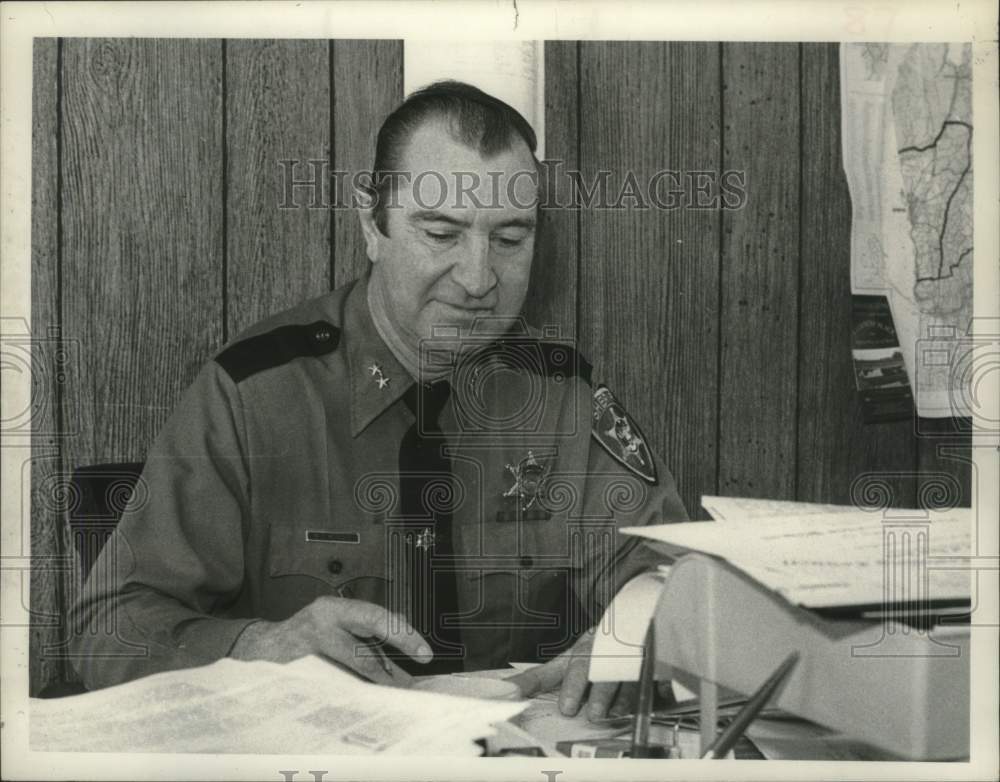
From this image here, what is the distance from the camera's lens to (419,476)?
1539mm

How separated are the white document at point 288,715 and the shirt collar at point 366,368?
13.9 inches

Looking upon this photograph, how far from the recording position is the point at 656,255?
156 cm

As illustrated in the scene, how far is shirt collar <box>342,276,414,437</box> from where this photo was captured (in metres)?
1.54

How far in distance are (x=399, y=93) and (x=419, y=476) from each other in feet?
1.75

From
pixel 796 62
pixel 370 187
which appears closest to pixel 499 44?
pixel 370 187

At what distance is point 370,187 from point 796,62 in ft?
2.04

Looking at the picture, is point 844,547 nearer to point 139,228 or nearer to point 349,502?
point 349,502

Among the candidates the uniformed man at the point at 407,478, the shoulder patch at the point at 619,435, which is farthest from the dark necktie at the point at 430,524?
the shoulder patch at the point at 619,435

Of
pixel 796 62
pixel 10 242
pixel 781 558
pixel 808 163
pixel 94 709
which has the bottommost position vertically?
pixel 94 709

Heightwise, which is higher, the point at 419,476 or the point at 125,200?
the point at 125,200

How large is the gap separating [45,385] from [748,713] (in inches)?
42.2

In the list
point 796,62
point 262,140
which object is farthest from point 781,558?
point 262,140

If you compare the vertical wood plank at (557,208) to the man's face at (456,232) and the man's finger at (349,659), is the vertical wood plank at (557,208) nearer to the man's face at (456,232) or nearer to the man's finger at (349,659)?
the man's face at (456,232)

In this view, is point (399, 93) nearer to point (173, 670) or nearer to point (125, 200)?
point (125, 200)
